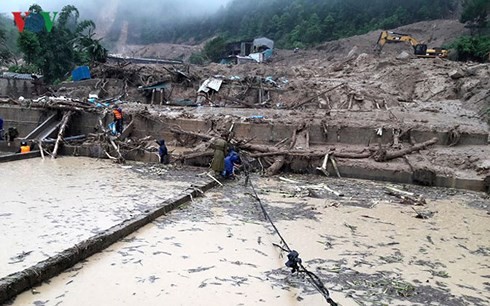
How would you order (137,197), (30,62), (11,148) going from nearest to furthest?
(137,197)
(11,148)
(30,62)

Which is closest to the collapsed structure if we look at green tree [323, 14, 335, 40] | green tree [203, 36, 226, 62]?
green tree [203, 36, 226, 62]

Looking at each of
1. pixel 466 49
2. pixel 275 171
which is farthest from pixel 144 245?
pixel 466 49

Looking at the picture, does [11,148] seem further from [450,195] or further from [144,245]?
[450,195]

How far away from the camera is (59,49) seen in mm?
34281

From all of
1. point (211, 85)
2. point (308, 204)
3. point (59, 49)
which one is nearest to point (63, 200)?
point (308, 204)

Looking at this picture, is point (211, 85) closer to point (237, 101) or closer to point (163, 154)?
point (237, 101)

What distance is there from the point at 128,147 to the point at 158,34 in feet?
280

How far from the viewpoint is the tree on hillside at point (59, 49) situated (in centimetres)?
3183

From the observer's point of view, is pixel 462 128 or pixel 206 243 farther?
pixel 462 128

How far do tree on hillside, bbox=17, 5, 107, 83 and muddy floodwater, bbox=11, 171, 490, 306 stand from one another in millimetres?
27357

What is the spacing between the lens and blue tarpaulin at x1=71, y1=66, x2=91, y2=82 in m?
25.6

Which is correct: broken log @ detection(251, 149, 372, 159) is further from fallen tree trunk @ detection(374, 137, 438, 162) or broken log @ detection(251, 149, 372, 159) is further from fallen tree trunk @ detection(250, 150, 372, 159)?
fallen tree trunk @ detection(374, 137, 438, 162)

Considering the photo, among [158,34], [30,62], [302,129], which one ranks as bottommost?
[302,129]

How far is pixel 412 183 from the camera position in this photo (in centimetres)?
1238
